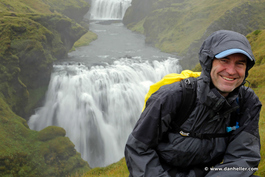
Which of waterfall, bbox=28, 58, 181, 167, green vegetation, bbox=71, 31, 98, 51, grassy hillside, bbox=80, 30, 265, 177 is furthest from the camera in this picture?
green vegetation, bbox=71, 31, 98, 51

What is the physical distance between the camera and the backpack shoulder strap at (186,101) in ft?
8.82

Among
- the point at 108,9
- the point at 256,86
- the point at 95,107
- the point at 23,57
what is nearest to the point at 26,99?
the point at 23,57

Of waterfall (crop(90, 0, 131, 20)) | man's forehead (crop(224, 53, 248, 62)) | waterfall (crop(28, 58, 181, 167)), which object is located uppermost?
waterfall (crop(90, 0, 131, 20))

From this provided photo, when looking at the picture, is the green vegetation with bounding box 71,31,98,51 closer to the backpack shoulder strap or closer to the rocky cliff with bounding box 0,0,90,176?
the rocky cliff with bounding box 0,0,90,176

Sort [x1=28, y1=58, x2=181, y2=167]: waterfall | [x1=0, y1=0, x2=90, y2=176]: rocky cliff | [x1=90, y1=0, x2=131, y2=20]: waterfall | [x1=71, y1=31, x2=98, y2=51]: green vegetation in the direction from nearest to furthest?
[x1=0, y1=0, x2=90, y2=176]: rocky cliff, [x1=28, y1=58, x2=181, y2=167]: waterfall, [x1=71, y1=31, x2=98, y2=51]: green vegetation, [x1=90, y1=0, x2=131, y2=20]: waterfall

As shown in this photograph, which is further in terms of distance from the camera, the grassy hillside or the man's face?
the grassy hillside

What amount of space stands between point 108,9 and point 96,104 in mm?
53897

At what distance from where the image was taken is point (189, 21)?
4388 centimetres

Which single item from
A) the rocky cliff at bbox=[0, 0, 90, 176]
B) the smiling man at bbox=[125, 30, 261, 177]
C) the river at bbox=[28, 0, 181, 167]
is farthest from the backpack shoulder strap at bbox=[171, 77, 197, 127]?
the river at bbox=[28, 0, 181, 167]

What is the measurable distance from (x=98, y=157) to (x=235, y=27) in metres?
23.2

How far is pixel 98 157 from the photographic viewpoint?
16.8 metres

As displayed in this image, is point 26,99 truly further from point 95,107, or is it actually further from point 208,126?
point 208,126

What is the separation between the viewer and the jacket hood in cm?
250

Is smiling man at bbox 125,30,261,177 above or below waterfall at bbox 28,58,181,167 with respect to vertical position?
above
